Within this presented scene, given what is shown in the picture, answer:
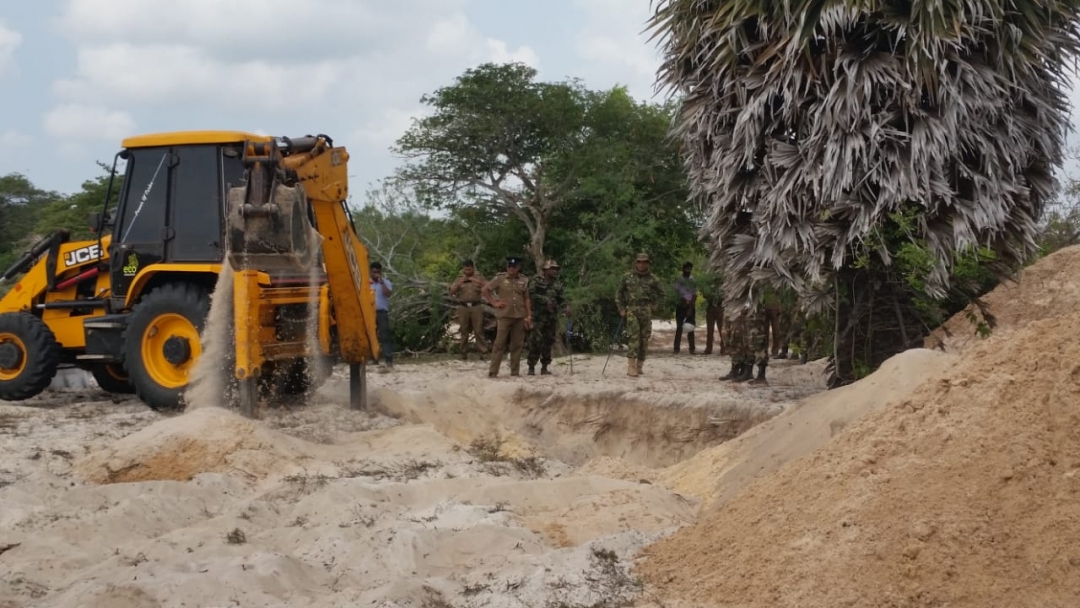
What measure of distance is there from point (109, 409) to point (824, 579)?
820 cm

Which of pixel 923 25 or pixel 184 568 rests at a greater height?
pixel 923 25

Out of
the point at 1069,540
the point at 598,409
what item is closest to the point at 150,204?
the point at 598,409

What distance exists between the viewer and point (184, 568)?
4.96m

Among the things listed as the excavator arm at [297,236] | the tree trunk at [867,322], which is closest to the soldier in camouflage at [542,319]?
the excavator arm at [297,236]

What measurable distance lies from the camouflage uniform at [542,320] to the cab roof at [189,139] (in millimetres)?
4687

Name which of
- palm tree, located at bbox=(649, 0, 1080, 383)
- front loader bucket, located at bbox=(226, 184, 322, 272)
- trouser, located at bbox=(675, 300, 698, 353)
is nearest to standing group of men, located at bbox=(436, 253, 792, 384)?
palm tree, located at bbox=(649, 0, 1080, 383)

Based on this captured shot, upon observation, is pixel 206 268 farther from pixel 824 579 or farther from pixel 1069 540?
pixel 1069 540

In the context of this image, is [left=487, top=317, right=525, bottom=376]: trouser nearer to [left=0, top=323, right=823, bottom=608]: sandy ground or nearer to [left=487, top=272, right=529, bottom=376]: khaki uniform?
[left=487, top=272, right=529, bottom=376]: khaki uniform

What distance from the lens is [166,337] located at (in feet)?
32.3

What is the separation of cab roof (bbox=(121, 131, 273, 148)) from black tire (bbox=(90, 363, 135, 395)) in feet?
8.07

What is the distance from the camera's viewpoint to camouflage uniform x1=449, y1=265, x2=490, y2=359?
1641 cm

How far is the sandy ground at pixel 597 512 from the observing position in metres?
4.35

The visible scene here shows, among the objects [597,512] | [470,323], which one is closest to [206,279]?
[597,512]

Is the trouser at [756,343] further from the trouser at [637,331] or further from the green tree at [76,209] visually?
the green tree at [76,209]
